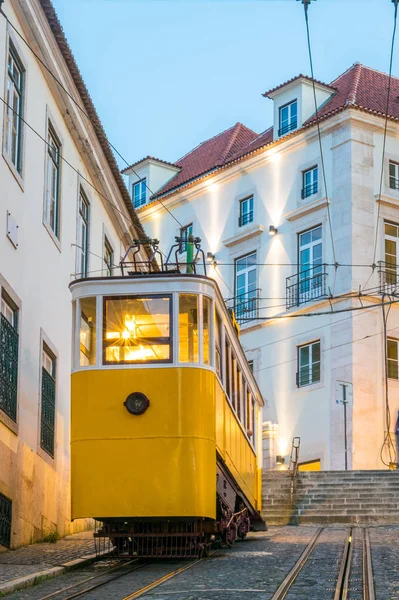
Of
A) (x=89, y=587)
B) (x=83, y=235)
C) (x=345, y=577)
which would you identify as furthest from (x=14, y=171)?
(x=345, y=577)

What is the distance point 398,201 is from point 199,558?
25.5m

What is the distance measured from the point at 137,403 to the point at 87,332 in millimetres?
1042

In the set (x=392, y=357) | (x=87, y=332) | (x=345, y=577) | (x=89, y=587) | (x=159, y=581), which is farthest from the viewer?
(x=392, y=357)

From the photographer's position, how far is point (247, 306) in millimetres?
40156

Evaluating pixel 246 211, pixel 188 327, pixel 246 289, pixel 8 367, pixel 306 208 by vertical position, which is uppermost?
pixel 246 211

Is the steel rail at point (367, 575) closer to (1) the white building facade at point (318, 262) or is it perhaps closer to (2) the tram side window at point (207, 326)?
(2) the tram side window at point (207, 326)

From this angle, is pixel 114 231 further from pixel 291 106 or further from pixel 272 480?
pixel 291 106

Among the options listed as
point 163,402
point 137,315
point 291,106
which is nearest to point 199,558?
point 163,402

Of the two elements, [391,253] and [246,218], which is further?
[246,218]

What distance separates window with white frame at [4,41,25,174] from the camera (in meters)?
16.3

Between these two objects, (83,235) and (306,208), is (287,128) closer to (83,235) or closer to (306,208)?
(306,208)

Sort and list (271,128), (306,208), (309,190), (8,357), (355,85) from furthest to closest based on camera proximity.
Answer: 1. (271,128)
2. (355,85)
3. (309,190)
4. (306,208)
5. (8,357)

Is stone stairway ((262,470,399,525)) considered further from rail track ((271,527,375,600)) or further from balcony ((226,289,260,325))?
balcony ((226,289,260,325))

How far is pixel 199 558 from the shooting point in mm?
13664
